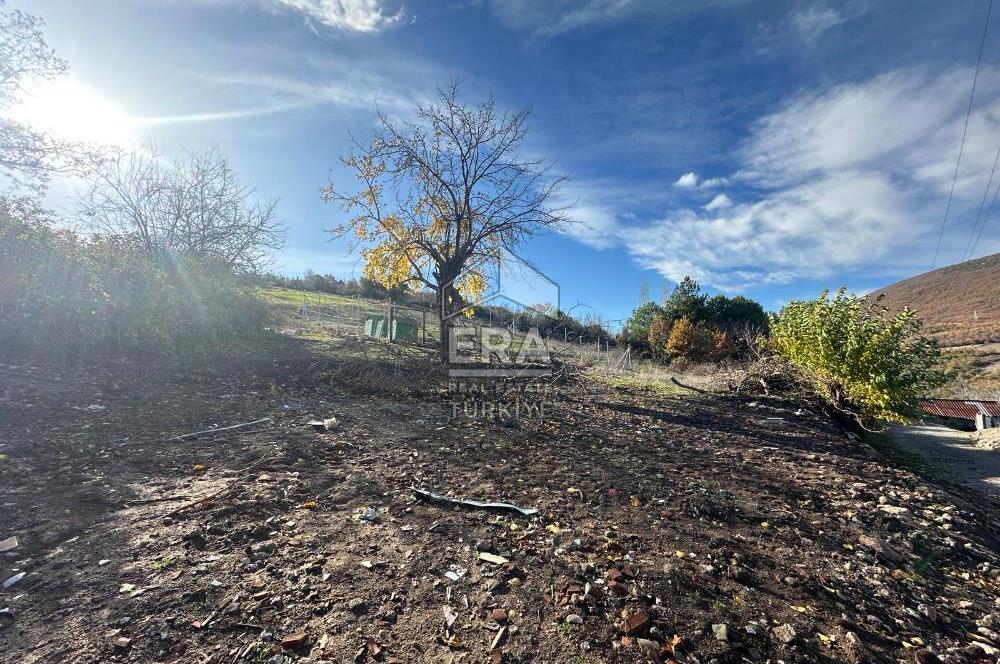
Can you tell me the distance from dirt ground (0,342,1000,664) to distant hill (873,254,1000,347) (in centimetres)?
3140

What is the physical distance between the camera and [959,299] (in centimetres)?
4509

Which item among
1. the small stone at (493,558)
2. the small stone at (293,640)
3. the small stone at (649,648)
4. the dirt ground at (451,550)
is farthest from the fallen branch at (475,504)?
the small stone at (293,640)

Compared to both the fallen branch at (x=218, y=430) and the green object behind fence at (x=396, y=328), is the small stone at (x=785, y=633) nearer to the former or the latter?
the fallen branch at (x=218, y=430)

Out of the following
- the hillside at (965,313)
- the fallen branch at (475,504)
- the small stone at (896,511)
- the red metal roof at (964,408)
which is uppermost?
the hillside at (965,313)

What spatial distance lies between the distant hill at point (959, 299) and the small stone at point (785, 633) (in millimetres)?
32941

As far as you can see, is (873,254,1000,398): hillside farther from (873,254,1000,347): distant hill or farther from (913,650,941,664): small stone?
(913,650,941,664): small stone

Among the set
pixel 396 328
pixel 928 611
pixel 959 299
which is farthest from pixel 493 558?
pixel 959 299

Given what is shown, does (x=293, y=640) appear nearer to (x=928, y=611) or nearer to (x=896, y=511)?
(x=928, y=611)

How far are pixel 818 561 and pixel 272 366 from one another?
7638 millimetres

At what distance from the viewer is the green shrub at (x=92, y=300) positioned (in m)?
5.90

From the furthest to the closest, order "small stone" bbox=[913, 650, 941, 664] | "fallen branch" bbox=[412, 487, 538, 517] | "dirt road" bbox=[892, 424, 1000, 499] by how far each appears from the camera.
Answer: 1. "dirt road" bbox=[892, 424, 1000, 499]
2. "fallen branch" bbox=[412, 487, 538, 517]
3. "small stone" bbox=[913, 650, 941, 664]

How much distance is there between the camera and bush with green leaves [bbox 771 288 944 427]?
6.04 m

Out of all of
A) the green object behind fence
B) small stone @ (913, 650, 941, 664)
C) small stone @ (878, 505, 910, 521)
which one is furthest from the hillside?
the green object behind fence

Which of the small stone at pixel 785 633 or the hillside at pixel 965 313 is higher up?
the hillside at pixel 965 313
